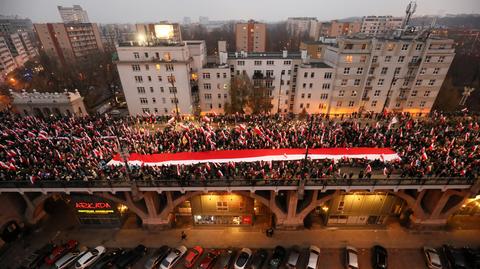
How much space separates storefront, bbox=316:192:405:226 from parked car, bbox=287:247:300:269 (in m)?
6.66

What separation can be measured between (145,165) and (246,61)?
3364 cm

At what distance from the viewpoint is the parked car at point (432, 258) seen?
24222mm

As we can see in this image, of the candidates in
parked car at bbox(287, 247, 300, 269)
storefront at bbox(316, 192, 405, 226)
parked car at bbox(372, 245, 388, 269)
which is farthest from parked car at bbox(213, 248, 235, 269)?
parked car at bbox(372, 245, 388, 269)

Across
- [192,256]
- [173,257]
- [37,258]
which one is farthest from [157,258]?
[37,258]

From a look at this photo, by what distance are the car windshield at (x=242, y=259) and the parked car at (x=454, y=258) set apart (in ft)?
74.0

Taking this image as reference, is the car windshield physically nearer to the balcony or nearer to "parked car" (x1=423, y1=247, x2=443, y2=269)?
the balcony

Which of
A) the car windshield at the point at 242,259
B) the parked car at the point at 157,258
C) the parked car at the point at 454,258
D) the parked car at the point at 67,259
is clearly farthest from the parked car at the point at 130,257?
the parked car at the point at 454,258

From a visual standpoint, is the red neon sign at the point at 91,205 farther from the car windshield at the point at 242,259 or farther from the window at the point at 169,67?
the window at the point at 169,67

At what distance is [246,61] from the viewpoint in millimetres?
50219

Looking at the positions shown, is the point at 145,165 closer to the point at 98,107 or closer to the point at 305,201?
the point at 305,201

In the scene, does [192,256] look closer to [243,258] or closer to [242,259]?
[242,259]

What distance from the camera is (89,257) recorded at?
25562mm

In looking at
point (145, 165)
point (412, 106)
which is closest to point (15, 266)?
point (145, 165)

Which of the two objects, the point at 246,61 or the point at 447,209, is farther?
the point at 246,61
